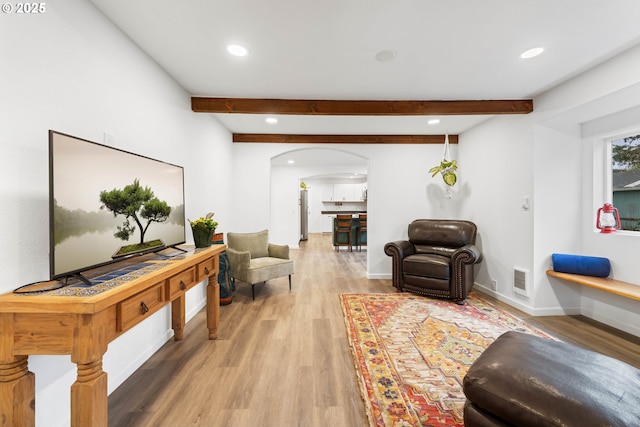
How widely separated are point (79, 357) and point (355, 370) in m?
1.69

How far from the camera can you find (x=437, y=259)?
3.43m

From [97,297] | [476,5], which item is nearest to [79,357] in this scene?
[97,297]

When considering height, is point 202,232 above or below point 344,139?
below

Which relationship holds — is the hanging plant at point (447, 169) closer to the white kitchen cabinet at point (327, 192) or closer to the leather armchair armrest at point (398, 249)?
the leather armchair armrest at point (398, 249)

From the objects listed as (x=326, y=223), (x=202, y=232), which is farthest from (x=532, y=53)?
(x=326, y=223)

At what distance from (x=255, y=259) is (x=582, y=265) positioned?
13.0 feet

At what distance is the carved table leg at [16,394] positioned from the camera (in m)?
1.00

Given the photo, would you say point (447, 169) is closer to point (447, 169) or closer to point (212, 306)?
point (447, 169)

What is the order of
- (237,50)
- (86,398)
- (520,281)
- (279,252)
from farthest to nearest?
(279,252)
(520,281)
(237,50)
(86,398)

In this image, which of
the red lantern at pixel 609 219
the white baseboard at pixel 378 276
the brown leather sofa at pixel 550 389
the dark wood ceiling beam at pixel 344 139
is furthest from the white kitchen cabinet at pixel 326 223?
the brown leather sofa at pixel 550 389

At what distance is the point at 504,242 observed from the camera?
3387 mm

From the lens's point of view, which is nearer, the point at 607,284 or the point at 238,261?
the point at 607,284

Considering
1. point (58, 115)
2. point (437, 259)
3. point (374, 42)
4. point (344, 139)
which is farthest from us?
point (344, 139)

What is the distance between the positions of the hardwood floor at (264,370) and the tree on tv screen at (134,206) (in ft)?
3.47
